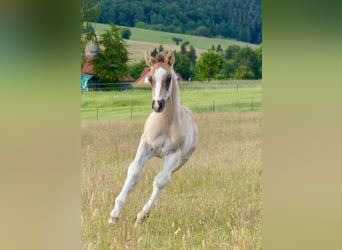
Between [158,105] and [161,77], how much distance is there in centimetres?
11


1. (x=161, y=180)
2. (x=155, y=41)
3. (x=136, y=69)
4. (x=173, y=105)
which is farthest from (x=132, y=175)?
(x=155, y=41)

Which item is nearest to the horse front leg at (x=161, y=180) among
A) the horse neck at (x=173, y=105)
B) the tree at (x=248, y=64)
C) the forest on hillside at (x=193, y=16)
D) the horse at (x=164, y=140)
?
the horse at (x=164, y=140)

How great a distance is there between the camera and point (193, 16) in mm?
2898

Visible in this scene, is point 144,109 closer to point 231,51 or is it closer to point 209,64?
point 209,64

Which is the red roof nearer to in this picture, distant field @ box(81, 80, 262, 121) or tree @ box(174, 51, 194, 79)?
distant field @ box(81, 80, 262, 121)

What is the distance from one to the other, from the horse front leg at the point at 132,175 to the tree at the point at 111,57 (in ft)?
0.98

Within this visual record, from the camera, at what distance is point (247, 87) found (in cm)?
288

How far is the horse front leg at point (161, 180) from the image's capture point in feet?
9.32

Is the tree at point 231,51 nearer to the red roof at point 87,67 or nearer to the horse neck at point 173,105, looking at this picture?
the horse neck at point 173,105

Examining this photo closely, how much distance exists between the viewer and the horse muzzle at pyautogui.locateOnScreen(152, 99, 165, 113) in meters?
2.80
